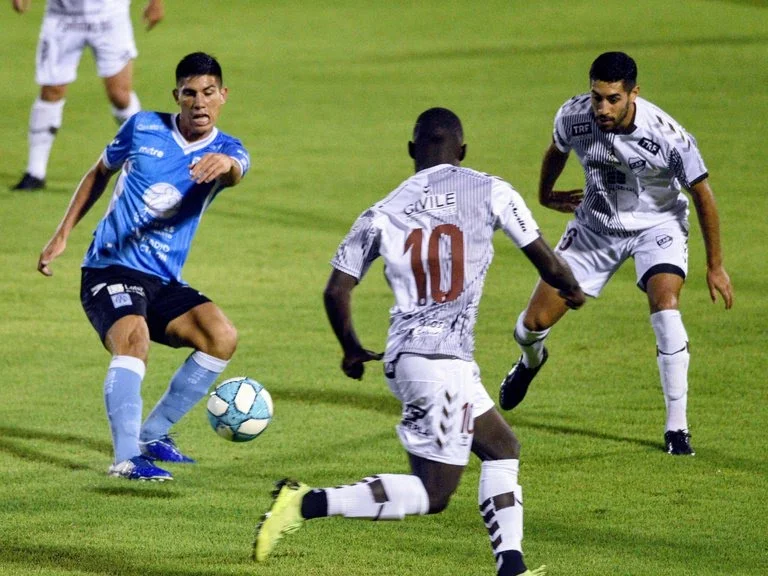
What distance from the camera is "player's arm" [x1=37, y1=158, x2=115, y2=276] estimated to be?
7718mm

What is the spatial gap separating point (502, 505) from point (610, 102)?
3.03m

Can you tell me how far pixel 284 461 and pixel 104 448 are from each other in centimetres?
102

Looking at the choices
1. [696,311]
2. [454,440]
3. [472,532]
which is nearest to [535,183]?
[696,311]

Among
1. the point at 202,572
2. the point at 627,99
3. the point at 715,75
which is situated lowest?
the point at 202,572

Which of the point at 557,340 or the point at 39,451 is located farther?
the point at 557,340

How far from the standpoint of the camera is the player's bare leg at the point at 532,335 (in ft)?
28.0

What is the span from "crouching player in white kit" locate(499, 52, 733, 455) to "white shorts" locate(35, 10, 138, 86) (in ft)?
24.7

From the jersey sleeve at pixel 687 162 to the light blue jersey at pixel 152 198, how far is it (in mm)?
2314

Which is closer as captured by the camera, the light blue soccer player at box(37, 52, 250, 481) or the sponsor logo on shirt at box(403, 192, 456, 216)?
the sponsor logo on shirt at box(403, 192, 456, 216)

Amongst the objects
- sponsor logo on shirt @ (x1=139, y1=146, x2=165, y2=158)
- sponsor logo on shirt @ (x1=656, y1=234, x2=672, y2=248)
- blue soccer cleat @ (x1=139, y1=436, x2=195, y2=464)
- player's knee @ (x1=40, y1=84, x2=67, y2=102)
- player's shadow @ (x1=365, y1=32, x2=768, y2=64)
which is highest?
player's shadow @ (x1=365, y1=32, x2=768, y2=64)

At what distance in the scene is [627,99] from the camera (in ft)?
26.4

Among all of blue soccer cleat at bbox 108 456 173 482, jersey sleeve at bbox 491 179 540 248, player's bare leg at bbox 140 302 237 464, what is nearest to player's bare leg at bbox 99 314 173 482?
blue soccer cleat at bbox 108 456 173 482

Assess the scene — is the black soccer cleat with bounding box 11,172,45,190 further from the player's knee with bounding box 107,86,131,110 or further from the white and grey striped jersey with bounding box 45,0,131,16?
the white and grey striped jersey with bounding box 45,0,131,16

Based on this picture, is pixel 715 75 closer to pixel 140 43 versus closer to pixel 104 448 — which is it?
pixel 140 43
